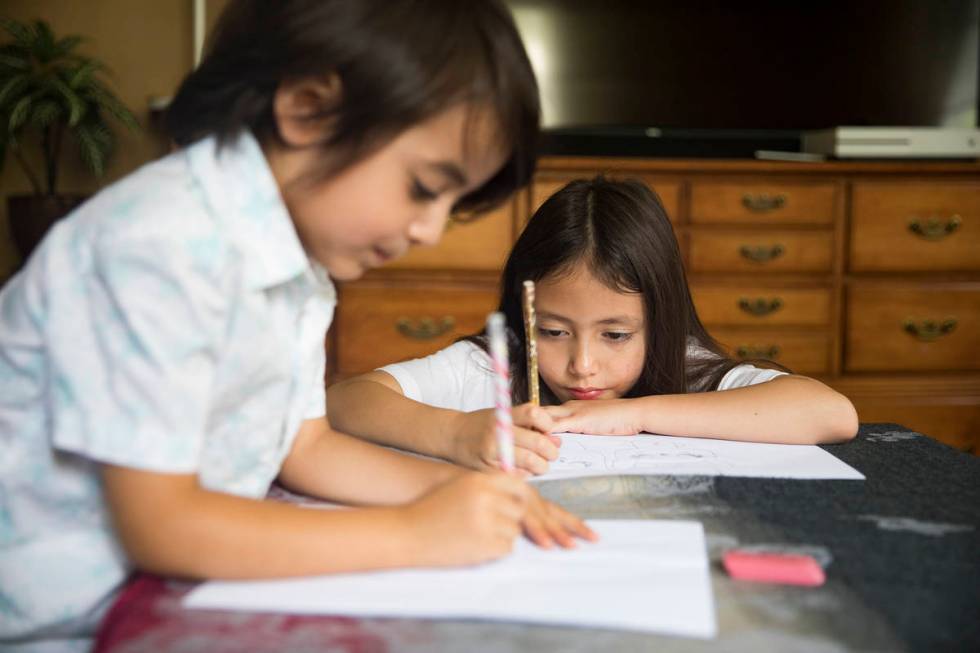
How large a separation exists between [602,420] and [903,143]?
6.35 ft

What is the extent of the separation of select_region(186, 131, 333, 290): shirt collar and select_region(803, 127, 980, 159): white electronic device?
2.16 metres

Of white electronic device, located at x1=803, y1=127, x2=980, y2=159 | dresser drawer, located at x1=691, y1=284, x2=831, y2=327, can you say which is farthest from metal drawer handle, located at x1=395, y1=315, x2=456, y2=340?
white electronic device, located at x1=803, y1=127, x2=980, y2=159

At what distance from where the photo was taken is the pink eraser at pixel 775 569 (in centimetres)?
51

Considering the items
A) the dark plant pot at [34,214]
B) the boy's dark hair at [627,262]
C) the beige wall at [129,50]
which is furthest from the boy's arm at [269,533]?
the beige wall at [129,50]

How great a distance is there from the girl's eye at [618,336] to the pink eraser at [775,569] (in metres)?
0.63

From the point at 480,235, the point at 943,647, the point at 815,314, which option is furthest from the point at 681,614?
the point at 815,314

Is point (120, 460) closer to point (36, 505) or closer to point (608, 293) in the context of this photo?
point (36, 505)

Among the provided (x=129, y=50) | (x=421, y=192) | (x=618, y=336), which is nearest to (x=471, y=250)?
(x=618, y=336)

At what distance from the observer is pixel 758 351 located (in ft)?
7.85

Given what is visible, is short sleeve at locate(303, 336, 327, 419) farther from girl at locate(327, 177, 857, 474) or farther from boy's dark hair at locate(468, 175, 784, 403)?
boy's dark hair at locate(468, 175, 784, 403)

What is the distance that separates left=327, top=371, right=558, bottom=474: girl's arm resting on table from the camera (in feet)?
2.60

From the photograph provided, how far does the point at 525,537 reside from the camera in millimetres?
598

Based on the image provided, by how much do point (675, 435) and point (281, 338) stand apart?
0.47 metres

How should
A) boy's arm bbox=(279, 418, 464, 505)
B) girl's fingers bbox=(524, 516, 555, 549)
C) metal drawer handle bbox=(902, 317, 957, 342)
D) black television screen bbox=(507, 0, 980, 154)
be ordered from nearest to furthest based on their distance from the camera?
girl's fingers bbox=(524, 516, 555, 549)
boy's arm bbox=(279, 418, 464, 505)
metal drawer handle bbox=(902, 317, 957, 342)
black television screen bbox=(507, 0, 980, 154)
